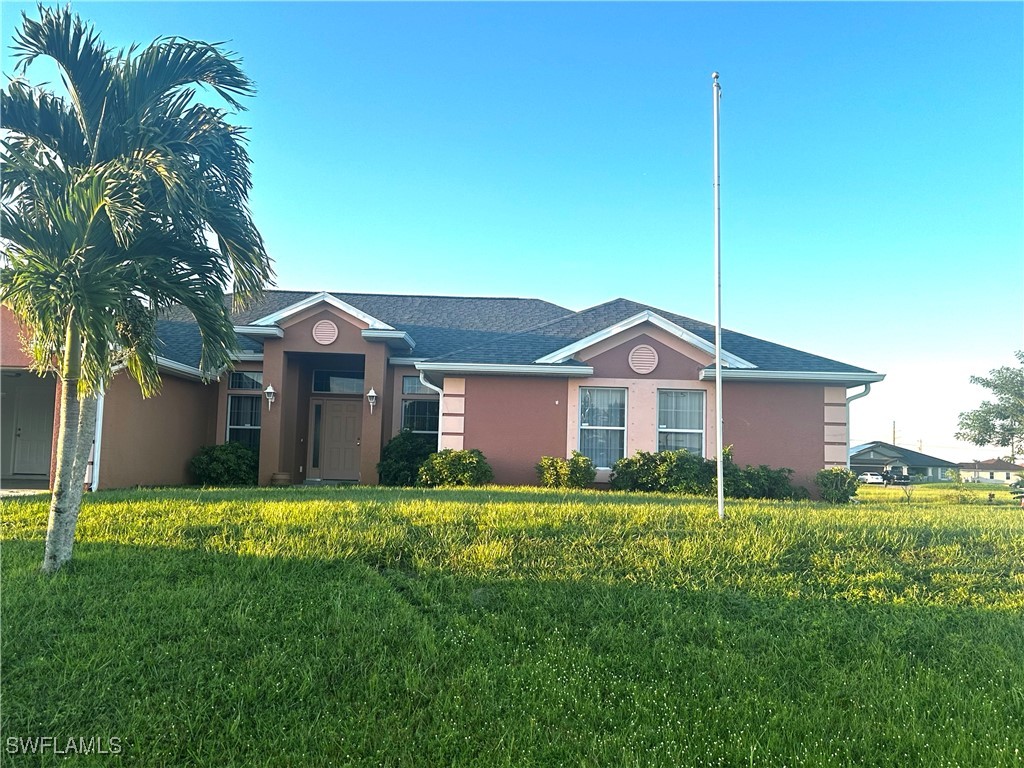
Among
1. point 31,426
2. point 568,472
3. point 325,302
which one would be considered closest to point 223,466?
point 325,302

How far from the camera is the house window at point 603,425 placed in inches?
537

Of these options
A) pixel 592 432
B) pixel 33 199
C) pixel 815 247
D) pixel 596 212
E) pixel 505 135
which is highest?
pixel 505 135

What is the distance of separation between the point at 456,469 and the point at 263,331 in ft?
18.9

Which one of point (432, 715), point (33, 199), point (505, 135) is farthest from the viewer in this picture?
point (505, 135)

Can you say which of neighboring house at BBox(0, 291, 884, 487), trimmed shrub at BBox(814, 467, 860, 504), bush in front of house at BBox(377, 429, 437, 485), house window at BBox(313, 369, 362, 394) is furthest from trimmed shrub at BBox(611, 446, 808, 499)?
house window at BBox(313, 369, 362, 394)

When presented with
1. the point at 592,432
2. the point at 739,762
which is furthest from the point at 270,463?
the point at 739,762

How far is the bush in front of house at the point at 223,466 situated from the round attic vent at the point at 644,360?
30.9 feet

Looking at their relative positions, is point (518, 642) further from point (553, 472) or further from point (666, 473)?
point (666, 473)

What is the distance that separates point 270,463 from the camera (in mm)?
14633

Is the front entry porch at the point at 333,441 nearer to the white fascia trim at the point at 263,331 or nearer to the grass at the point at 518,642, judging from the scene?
the white fascia trim at the point at 263,331

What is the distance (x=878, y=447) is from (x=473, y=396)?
129 feet

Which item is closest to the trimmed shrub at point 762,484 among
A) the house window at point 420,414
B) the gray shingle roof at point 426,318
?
the gray shingle roof at point 426,318

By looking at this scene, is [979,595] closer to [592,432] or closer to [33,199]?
[592,432]

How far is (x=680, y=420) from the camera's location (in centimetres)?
1366
